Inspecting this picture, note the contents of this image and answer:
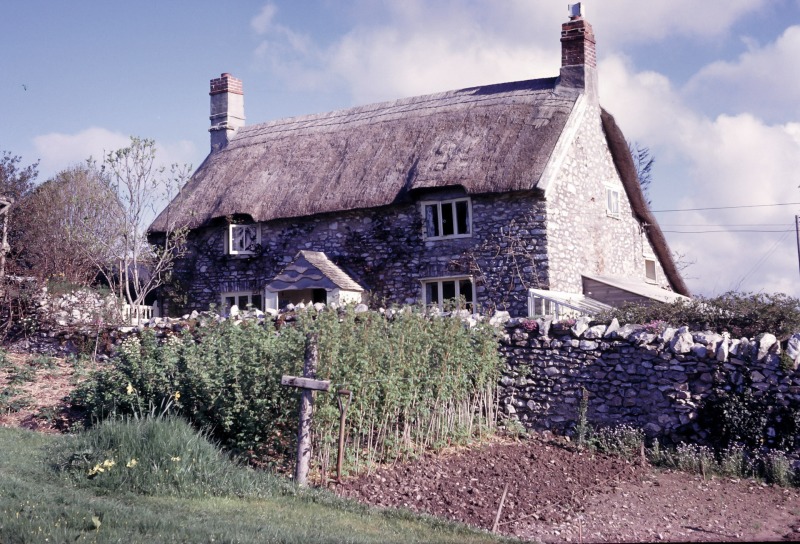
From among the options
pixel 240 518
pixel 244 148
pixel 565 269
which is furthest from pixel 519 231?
pixel 240 518

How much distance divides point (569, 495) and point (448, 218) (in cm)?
1084

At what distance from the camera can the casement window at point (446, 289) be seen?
1880cm

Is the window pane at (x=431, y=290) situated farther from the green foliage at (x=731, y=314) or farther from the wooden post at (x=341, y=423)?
the wooden post at (x=341, y=423)

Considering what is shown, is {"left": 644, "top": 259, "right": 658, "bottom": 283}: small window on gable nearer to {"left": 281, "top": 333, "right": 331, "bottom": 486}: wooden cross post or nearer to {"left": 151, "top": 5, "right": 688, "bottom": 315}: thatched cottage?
{"left": 151, "top": 5, "right": 688, "bottom": 315}: thatched cottage

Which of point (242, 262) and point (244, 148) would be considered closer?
point (242, 262)

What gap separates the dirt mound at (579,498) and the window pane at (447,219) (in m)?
9.29

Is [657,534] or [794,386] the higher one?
[794,386]

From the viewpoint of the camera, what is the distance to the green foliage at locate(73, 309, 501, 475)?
865 cm

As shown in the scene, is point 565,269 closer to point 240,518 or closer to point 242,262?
point 242,262

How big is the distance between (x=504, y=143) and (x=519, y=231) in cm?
212

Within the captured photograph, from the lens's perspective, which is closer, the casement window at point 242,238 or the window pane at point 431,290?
the window pane at point 431,290

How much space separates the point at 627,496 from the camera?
8.95m

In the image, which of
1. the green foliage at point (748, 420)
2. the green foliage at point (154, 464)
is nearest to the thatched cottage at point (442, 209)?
the green foliage at point (748, 420)

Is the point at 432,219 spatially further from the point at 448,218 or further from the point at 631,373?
the point at 631,373
